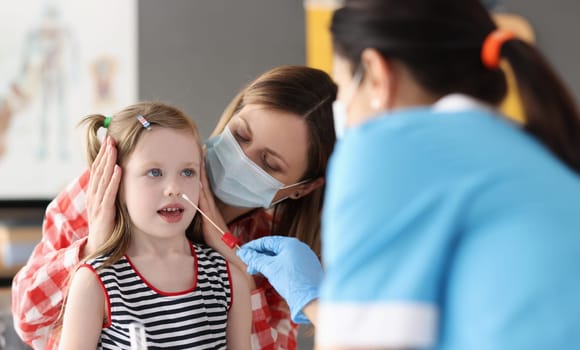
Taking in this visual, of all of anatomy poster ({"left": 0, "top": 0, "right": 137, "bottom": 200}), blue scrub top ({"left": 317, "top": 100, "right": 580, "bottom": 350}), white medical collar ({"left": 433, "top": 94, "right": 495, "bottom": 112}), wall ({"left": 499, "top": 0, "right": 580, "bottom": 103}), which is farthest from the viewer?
wall ({"left": 499, "top": 0, "right": 580, "bottom": 103})

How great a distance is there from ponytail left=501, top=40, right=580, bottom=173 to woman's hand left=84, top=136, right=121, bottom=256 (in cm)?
97

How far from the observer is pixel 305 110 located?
183 centimetres

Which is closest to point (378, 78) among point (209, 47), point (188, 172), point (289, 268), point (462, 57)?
point (462, 57)

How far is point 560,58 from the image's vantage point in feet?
12.2

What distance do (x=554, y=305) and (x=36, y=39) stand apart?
2.85m

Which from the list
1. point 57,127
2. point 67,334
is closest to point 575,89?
point 57,127

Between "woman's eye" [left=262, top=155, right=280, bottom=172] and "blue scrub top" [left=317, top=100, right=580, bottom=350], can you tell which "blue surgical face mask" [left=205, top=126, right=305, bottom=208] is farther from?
"blue scrub top" [left=317, top=100, right=580, bottom=350]

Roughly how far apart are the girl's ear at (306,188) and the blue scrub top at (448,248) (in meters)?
1.11

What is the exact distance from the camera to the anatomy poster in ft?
10.4

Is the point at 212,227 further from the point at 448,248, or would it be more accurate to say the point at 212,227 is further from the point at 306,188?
the point at 448,248

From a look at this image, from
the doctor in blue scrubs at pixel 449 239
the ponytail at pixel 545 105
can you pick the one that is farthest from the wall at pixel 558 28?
the doctor in blue scrubs at pixel 449 239

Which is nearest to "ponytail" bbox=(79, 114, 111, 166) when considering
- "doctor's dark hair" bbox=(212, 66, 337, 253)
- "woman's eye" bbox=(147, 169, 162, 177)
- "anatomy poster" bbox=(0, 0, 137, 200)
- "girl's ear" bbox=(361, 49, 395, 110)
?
"woman's eye" bbox=(147, 169, 162, 177)

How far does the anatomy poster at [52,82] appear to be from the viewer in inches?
125

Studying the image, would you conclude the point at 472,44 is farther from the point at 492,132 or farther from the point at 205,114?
the point at 205,114
